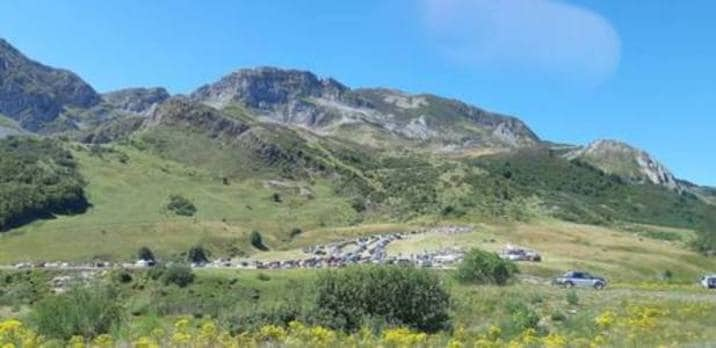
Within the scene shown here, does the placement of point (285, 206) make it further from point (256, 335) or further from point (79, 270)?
point (256, 335)

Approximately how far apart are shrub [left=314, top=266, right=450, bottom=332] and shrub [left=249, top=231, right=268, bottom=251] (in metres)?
94.5

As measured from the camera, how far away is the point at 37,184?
5866 inches

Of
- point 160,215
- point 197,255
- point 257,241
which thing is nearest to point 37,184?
point 160,215

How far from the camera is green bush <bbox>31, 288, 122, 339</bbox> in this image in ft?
80.4

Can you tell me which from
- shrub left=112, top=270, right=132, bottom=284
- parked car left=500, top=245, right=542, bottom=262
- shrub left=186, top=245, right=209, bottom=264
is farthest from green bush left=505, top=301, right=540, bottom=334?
shrub left=186, top=245, right=209, bottom=264

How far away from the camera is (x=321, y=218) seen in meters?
155

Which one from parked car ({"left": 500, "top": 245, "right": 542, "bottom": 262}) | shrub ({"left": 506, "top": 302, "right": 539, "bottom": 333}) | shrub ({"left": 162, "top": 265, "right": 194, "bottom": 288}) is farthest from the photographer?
parked car ({"left": 500, "top": 245, "right": 542, "bottom": 262})

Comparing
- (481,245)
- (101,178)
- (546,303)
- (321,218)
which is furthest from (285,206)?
(546,303)

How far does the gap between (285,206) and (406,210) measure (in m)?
24.5

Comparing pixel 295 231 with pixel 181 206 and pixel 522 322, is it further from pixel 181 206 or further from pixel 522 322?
pixel 522 322

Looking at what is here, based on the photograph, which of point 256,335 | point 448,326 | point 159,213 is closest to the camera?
point 256,335

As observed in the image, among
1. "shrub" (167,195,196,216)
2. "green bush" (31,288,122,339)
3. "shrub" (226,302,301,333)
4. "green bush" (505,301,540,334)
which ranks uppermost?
"shrub" (167,195,196,216)

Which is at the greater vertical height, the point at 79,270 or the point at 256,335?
the point at 256,335

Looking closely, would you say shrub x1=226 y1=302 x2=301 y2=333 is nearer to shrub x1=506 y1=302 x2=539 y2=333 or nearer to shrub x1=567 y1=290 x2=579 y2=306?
shrub x1=506 y1=302 x2=539 y2=333
